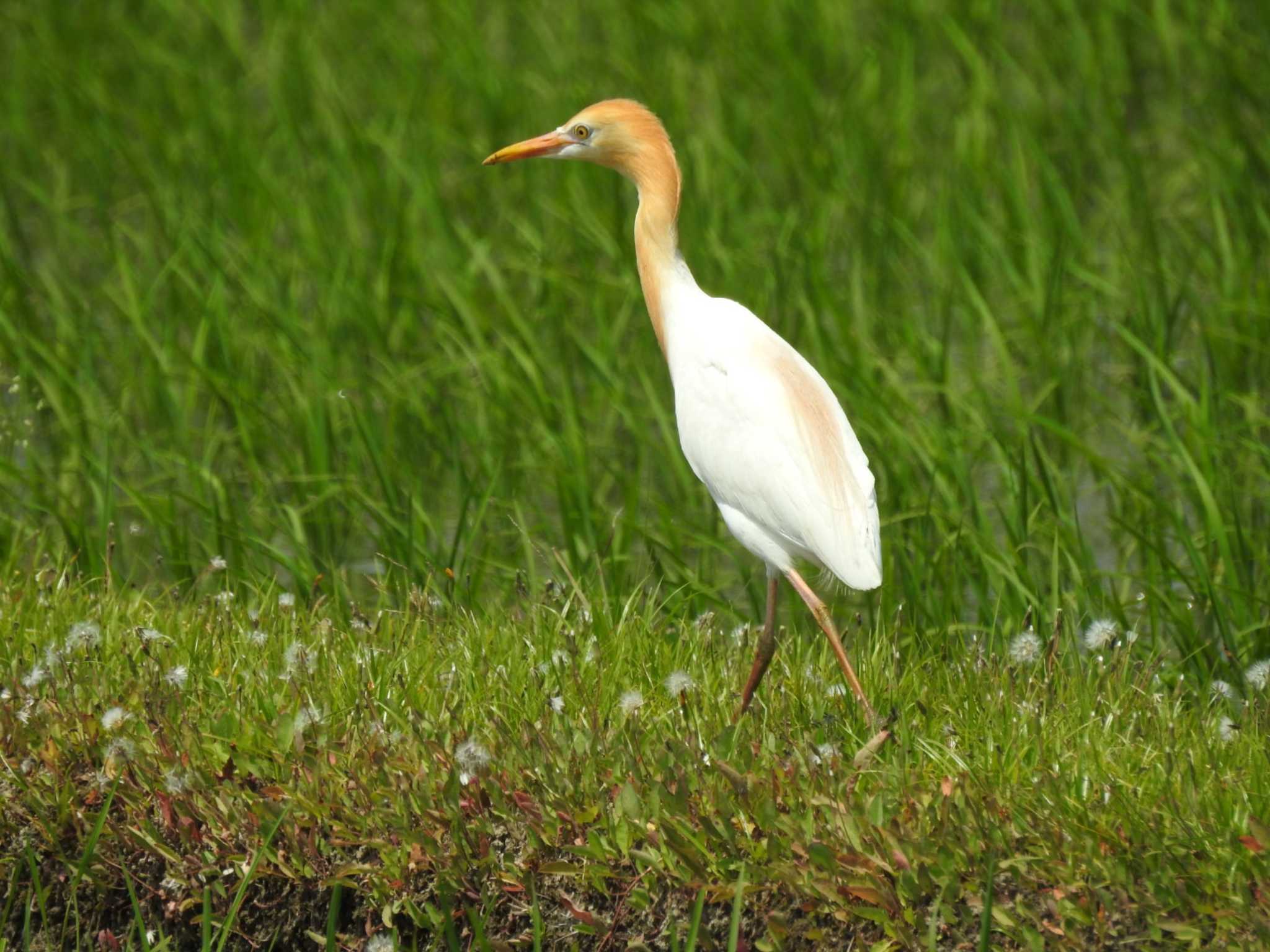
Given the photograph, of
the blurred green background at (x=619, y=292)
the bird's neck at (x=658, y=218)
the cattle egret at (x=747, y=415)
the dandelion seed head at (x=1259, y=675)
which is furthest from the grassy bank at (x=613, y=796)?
the bird's neck at (x=658, y=218)

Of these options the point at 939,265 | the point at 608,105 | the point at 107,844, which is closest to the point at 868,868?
the point at 107,844

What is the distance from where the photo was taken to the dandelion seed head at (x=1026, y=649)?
325 centimetres

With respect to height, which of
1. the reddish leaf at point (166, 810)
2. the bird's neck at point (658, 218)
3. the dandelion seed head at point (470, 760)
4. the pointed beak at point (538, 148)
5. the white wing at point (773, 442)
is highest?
the pointed beak at point (538, 148)

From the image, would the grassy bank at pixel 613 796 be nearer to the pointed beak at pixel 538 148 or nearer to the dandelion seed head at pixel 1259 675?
the dandelion seed head at pixel 1259 675

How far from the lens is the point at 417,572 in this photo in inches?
161

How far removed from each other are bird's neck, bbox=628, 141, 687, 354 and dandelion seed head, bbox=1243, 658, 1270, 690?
1.28m

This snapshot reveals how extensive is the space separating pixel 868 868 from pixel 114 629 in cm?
171

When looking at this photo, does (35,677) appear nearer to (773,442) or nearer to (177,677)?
(177,677)

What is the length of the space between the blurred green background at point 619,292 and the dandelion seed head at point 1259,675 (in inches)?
11.1

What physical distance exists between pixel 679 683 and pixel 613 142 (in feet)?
3.61

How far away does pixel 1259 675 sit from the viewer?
10.5ft

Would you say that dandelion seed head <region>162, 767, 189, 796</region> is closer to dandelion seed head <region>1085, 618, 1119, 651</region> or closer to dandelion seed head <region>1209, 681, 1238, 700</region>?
dandelion seed head <region>1085, 618, 1119, 651</region>

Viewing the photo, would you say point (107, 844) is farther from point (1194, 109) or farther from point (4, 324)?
point (1194, 109)

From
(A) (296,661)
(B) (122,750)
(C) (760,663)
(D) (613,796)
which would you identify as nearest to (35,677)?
(B) (122,750)
